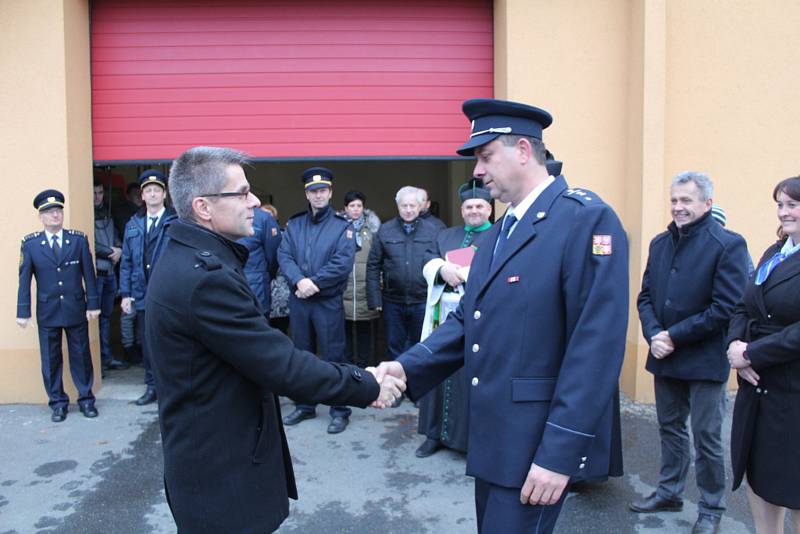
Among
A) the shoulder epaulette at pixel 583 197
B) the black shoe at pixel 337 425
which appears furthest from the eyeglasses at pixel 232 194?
the black shoe at pixel 337 425

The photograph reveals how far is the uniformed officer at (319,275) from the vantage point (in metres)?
5.43

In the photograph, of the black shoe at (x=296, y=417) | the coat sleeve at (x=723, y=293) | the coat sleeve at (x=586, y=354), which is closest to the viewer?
the coat sleeve at (x=586, y=354)

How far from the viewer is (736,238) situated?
11.7 ft

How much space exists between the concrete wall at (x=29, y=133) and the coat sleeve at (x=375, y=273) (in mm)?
2733

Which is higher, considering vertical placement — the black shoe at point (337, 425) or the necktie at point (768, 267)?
the necktie at point (768, 267)

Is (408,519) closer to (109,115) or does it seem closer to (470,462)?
(470,462)

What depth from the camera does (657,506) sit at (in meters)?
3.86

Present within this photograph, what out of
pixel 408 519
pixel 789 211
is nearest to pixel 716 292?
pixel 789 211

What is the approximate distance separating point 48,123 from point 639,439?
5.71 m

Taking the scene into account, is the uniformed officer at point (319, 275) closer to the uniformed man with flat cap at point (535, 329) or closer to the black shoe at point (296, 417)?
the black shoe at point (296, 417)

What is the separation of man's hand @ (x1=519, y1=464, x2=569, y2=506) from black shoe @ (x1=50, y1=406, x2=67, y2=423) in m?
4.84

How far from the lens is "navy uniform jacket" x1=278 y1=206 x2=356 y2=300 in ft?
17.8

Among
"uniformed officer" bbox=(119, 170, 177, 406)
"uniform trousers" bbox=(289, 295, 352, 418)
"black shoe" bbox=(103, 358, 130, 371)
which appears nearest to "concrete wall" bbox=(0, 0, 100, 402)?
"uniformed officer" bbox=(119, 170, 177, 406)

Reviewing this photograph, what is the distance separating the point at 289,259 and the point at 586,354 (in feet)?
12.9
